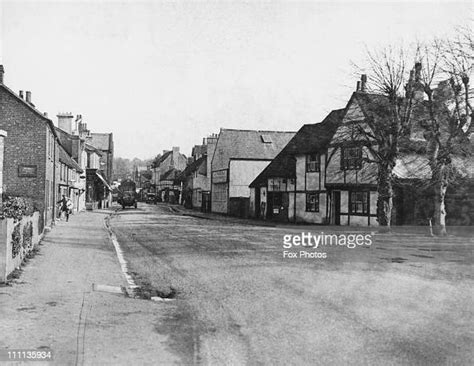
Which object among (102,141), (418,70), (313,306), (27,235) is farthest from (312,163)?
(102,141)

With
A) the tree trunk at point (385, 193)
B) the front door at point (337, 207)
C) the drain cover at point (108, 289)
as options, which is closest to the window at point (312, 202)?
the front door at point (337, 207)

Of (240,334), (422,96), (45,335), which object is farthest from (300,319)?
(422,96)

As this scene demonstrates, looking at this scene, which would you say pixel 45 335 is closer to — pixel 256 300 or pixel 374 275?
pixel 256 300

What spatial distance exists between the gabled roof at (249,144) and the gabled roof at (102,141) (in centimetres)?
4585

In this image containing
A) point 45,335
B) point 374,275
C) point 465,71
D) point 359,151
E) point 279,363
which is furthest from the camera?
point 359,151

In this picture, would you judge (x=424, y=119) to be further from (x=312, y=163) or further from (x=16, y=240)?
(x=16, y=240)

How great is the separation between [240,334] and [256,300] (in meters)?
2.16

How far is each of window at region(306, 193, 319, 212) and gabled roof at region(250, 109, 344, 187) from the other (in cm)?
237

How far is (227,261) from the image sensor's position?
13977 millimetres

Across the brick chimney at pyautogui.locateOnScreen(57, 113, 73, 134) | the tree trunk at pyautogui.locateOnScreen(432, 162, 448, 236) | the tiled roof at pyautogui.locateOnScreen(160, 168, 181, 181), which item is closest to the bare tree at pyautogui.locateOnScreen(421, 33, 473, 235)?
the tree trunk at pyautogui.locateOnScreen(432, 162, 448, 236)

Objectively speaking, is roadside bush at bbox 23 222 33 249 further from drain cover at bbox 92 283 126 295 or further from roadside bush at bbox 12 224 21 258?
drain cover at bbox 92 283 126 295

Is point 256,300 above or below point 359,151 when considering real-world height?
below

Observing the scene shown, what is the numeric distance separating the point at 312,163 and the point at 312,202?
7.97 ft

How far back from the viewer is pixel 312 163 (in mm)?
32906
